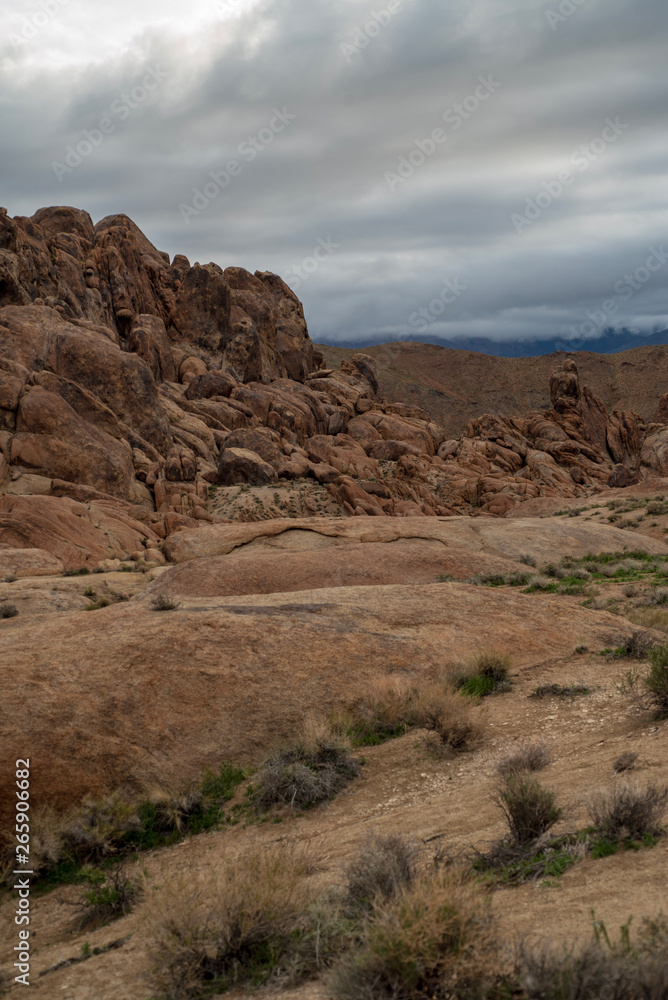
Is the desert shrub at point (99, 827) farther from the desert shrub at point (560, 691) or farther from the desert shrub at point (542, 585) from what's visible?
the desert shrub at point (542, 585)

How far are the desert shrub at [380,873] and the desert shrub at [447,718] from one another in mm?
3133

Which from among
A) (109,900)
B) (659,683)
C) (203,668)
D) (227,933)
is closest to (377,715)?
→ (203,668)

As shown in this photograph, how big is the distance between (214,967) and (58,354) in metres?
49.0

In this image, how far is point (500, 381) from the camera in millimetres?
161000

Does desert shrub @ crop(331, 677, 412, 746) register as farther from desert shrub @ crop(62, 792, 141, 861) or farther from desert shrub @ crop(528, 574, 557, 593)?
desert shrub @ crop(528, 574, 557, 593)

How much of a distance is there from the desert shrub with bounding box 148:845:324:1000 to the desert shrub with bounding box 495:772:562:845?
166 centimetres

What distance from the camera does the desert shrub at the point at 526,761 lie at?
627 centimetres

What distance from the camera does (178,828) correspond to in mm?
6762

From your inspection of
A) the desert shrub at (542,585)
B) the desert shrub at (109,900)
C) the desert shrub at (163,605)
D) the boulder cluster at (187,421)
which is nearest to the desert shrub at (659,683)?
the desert shrub at (109,900)

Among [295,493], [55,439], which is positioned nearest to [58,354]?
[55,439]

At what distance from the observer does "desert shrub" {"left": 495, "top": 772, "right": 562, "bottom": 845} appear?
15.6 ft

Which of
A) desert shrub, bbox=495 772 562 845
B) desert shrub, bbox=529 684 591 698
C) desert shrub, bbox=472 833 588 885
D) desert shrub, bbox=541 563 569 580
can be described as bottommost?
desert shrub, bbox=529 684 591 698

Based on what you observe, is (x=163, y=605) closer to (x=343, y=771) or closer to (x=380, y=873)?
(x=343, y=771)
